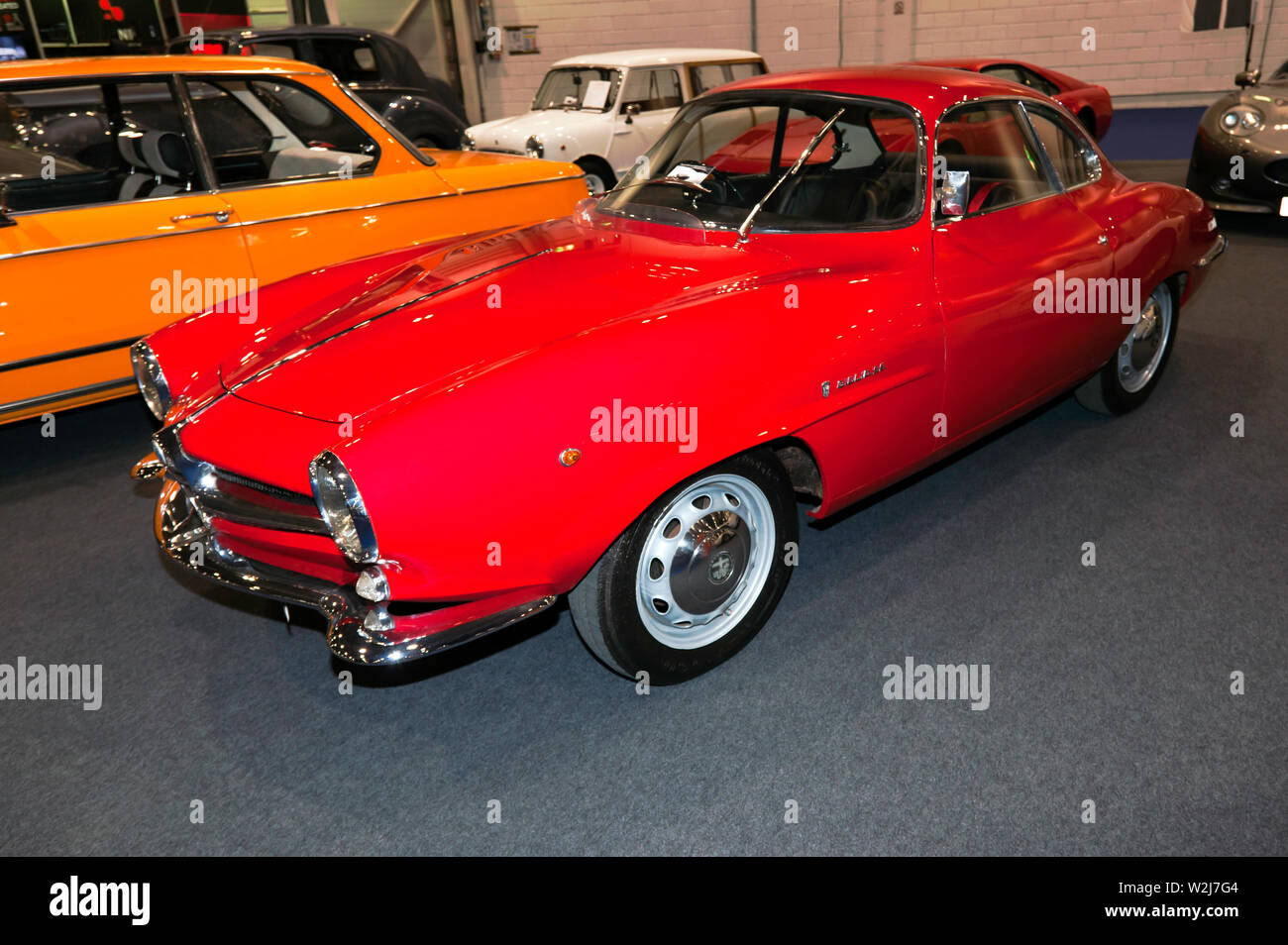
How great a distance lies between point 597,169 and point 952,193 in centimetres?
578

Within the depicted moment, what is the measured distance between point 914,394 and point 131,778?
228cm

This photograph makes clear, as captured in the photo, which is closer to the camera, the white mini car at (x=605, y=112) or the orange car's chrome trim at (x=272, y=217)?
the orange car's chrome trim at (x=272, y=217)

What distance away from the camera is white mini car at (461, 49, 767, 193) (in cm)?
789

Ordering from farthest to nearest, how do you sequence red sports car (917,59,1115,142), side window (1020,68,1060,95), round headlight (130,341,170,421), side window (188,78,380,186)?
1. side window (1020,68,1060,95)
2. red sports car (917,59,1115,142)
3. side window (188,78,380,186)
4. round headlight (130,341,170,421)

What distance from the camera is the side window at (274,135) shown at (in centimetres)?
415

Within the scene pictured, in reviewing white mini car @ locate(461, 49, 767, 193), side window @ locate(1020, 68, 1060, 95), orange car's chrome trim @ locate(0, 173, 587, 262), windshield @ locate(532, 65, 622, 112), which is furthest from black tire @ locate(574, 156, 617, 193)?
side window @ locate(1020, 68, 1060, 95)

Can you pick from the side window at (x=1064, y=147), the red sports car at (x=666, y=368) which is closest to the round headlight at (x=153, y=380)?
the red sports car at (x=666, y=368)

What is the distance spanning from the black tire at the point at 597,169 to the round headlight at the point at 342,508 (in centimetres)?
650

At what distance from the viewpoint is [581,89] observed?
838 cm

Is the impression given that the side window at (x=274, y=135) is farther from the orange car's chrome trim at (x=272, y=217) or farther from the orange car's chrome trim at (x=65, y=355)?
the orange car's chrome trim at (x=65, y=355)

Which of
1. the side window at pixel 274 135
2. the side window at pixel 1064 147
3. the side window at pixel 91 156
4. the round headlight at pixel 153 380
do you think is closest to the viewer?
the round headlight at pixel 153 380

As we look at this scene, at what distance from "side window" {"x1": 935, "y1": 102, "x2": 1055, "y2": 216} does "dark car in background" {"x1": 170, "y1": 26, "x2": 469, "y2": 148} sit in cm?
595

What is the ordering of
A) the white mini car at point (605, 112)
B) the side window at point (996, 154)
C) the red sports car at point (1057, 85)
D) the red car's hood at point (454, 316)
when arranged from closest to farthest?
the red car's hood at point (454, 316) → the side window at point (996, 154) → the white mini car at point (605, 112) → the red sports car at point (1057, 85)

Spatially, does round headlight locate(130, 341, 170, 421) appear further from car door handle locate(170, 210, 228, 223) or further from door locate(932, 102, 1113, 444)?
door locate(932, 102, 1113, 444)
